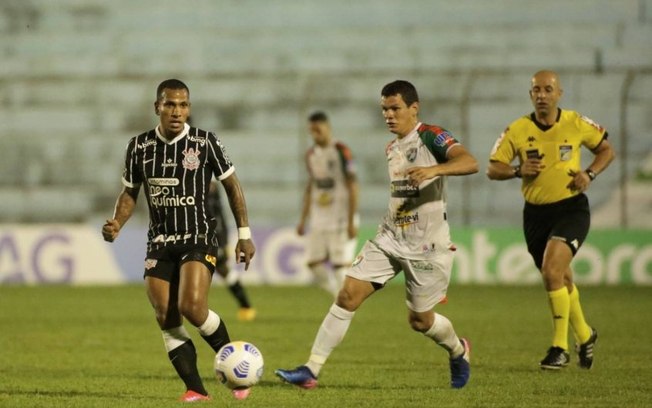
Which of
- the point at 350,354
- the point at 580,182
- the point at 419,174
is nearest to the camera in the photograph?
the point at 419,174

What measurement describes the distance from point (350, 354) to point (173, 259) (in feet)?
10.7

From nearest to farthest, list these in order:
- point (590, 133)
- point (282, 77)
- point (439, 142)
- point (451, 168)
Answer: point (451, 168) → point (439, 142) → point (590, 133) → point (282, 77)

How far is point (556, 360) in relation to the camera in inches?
362

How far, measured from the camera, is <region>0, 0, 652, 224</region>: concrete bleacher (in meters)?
20.5

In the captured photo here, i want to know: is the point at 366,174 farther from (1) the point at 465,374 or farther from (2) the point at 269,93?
(1) the point at 465,374

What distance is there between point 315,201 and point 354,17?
9810 mm

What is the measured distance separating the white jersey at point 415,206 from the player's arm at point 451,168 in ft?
0.88

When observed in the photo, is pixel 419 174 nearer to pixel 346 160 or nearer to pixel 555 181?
pixel 555 181

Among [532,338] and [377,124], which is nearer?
[532,338]

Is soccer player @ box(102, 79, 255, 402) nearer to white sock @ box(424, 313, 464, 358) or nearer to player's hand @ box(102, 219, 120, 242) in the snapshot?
player's hand @ box(102, 219, 120, 242)

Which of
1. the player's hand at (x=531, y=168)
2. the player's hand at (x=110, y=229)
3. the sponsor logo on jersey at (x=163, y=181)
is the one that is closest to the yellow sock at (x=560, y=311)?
the player's hand at (x=531, y=168)

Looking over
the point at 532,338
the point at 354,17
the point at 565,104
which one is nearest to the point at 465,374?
the point at 532,338

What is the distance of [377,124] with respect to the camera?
22656 mm

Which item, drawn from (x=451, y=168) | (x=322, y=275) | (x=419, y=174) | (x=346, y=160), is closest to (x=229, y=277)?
(x=322, y=275)
